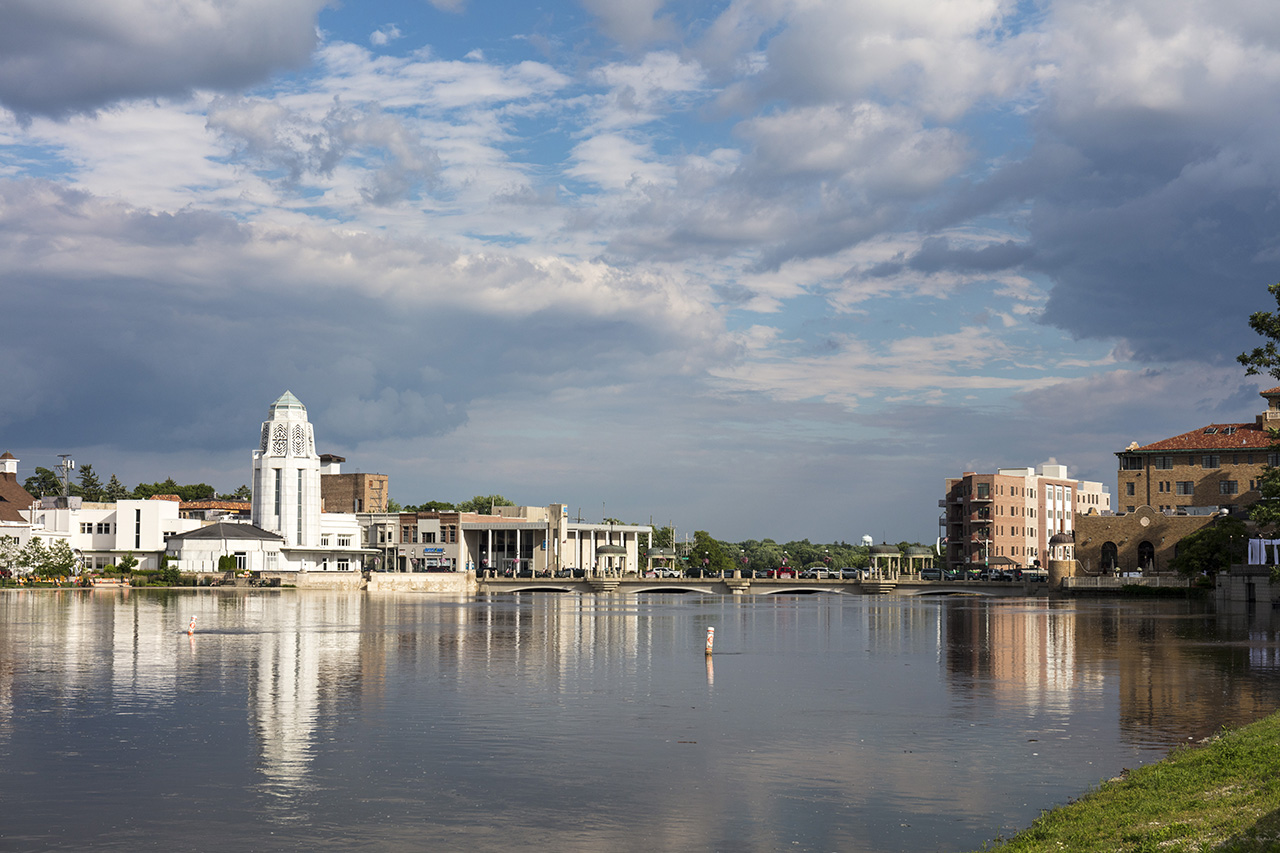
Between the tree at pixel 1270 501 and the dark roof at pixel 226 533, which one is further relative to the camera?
the dark roof at pixel 226 533

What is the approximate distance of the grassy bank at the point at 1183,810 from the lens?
15562 mm

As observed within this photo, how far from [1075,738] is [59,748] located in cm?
2427

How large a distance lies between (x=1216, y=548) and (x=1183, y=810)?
384ft

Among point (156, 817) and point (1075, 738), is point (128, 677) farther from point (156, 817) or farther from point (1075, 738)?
point (1075, 738)

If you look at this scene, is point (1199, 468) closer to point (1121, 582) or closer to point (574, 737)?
→ point (1121, 582)

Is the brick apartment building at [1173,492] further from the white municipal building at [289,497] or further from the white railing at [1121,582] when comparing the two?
the white municipal building at [289,497]

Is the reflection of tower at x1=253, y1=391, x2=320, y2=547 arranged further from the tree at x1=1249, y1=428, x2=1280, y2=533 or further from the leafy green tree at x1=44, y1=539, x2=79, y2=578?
the tree at x1=1249, y1=428, x2=1280, y2=533

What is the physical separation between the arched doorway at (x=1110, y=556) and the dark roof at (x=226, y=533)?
114 m

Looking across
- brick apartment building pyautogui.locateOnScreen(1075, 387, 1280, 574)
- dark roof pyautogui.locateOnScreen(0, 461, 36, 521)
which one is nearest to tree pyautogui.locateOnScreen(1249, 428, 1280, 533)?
brick apartment building pyautogui.locateOnScreen(1075, 387, 1280, 574)

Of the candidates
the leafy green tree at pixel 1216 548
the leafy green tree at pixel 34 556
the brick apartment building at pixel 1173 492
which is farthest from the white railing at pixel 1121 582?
the leafy green tree at pixel 34 556

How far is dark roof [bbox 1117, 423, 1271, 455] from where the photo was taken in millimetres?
144375

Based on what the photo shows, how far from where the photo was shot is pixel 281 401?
18088 centimetres

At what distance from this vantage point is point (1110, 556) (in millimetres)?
145750

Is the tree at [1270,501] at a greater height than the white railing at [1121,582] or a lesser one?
greater
